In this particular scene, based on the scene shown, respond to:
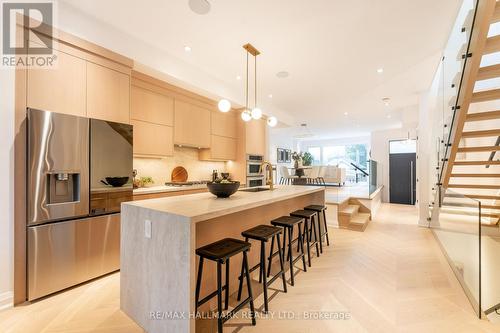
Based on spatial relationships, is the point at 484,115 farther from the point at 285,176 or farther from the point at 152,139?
the point at 285,176

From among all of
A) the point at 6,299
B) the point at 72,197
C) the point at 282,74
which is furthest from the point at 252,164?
the point at 6,299

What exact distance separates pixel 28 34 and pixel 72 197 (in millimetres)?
1633

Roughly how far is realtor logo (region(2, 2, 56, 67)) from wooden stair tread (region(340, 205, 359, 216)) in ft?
17.1

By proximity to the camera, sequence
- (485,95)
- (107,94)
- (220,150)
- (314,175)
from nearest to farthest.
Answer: (485,95), (107,94), (220,150), (314,175)

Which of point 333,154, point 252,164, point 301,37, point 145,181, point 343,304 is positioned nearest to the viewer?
point 343,304

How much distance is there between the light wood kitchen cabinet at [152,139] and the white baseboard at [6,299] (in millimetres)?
1940

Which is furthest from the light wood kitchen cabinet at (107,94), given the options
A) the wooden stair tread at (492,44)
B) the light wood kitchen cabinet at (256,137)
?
the wooden stair tread at (492,44)

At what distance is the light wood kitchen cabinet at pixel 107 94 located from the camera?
2629 millimetres

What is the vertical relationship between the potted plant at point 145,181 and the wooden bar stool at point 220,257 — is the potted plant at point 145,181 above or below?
above

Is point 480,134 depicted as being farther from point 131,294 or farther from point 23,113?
point 23,113

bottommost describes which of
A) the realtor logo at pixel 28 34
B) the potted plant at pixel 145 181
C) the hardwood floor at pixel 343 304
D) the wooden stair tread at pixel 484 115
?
the hardwood floor at pixel 343 304

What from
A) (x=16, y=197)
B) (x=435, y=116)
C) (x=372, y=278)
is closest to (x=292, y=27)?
(x=372, y=278)

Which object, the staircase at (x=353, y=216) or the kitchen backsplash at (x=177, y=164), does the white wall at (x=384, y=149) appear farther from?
the kitchen backsplash at (x=177, y=164)

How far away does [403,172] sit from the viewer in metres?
8.10
